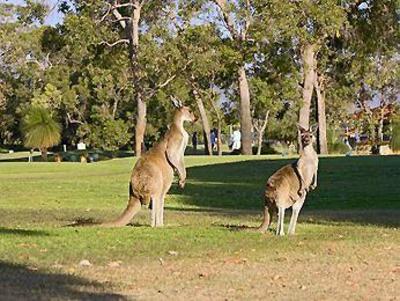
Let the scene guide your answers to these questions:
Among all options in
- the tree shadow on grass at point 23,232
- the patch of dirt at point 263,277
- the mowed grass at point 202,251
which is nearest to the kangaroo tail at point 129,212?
the mowed grass at point 202,251

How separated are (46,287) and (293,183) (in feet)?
16.3

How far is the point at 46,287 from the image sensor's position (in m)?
8.18

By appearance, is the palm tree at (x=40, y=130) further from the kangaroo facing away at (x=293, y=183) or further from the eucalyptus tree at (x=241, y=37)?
the kangaroo facing away at (x=293, y=183)

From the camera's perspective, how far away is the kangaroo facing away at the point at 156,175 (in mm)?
13219

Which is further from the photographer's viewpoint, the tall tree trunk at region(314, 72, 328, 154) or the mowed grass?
the tall tree trunk at region(314, 72, 328, 154)

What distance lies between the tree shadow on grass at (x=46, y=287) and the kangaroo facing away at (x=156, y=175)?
4173 millimetres

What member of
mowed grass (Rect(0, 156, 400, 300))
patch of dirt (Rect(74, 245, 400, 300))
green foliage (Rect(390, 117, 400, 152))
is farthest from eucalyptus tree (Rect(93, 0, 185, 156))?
patch of dirt (Rect(74, 245, 400, 300))

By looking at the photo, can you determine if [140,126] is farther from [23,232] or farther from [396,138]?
[23,232]

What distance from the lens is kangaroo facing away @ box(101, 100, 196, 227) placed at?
43.4 feet

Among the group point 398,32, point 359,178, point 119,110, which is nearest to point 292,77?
point 398,32

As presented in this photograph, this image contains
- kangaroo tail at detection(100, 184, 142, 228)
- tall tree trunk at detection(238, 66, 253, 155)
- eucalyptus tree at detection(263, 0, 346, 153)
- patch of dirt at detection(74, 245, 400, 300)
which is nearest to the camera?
patch of dirt at detection(74, 245, 400, 300)

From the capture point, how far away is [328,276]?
9.20 m

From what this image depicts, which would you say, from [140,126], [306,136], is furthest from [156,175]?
[140,126]

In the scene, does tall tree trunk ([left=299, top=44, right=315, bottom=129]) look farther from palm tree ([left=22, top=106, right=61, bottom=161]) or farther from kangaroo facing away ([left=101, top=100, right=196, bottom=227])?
kangaroo facing away ([left=101, top=100, right=196, bottom=227])
